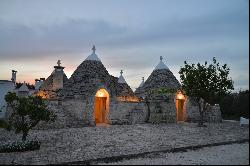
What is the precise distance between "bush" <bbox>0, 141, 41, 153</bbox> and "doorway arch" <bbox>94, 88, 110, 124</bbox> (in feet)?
28.6

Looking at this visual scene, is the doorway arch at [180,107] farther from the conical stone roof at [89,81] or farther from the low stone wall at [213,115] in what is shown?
the conical stone roof at [89,81]

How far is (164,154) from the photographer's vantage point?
10.5 metres

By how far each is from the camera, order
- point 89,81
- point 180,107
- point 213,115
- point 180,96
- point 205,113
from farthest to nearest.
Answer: point 213,115
point 205,113
point 180,107
point 180,96
point 89,81

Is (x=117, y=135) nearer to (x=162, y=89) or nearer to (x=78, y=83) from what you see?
(x=78, y=83)

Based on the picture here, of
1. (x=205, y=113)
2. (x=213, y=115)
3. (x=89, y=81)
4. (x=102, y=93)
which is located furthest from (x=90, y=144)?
(x=213, y=115)

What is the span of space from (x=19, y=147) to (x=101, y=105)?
403 inches

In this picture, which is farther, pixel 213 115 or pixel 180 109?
pixel 213 115

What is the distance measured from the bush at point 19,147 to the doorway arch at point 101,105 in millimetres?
8719

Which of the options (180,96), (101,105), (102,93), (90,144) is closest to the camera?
(90,144)

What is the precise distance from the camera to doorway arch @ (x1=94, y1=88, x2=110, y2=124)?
1950cm

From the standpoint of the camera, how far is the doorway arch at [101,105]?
1950cm

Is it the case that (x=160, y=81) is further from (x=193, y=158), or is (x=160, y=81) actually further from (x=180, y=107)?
(x=193, y=158)

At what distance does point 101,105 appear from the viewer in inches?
799

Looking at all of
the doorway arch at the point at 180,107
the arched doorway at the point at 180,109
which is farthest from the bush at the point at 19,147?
the arched doorway at the point at 180,109
